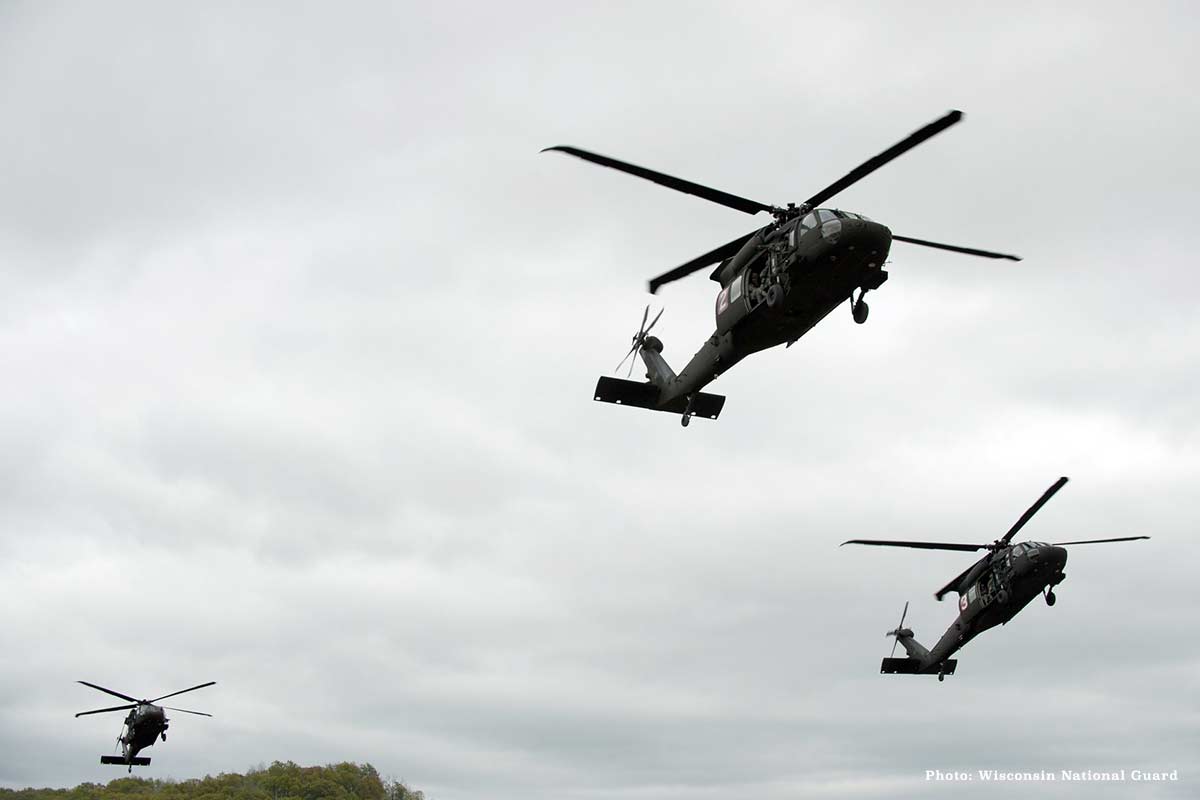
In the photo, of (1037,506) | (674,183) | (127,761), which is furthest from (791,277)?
(127,761)

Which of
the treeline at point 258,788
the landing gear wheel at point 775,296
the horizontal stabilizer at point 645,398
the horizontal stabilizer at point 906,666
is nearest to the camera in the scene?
the landing gear wheel at point 775,296

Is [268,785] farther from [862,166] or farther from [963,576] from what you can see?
[862,166]

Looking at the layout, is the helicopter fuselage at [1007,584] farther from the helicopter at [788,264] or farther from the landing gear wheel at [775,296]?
the landing gear wheel at [775,296]

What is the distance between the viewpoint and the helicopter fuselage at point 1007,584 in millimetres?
32812

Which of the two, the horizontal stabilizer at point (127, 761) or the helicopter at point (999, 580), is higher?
the helicopter at point (999, 580)

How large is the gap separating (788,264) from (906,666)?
24.5m

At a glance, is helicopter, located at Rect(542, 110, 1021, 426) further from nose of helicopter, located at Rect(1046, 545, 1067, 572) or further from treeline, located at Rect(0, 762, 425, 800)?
treeline, located at Rect(0, 762, 425, 800)

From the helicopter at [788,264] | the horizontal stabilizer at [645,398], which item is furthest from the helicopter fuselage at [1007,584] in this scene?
the helicopter at [788,264]

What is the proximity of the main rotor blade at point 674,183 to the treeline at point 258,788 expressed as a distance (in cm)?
13021

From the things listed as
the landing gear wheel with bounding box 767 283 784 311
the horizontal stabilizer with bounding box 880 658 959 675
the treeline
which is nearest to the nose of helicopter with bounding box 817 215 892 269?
the landing gear wheel with bounding box 767 283 784 311

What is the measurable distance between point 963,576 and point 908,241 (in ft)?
62.5

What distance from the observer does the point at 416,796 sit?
169 m

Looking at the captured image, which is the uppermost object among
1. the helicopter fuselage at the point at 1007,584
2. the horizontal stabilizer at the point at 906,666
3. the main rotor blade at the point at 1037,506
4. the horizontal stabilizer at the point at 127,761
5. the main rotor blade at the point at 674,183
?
the main rotor blade at the point at 674,183

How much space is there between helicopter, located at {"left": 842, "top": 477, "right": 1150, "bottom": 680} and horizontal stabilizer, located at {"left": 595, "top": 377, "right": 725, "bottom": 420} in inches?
259
